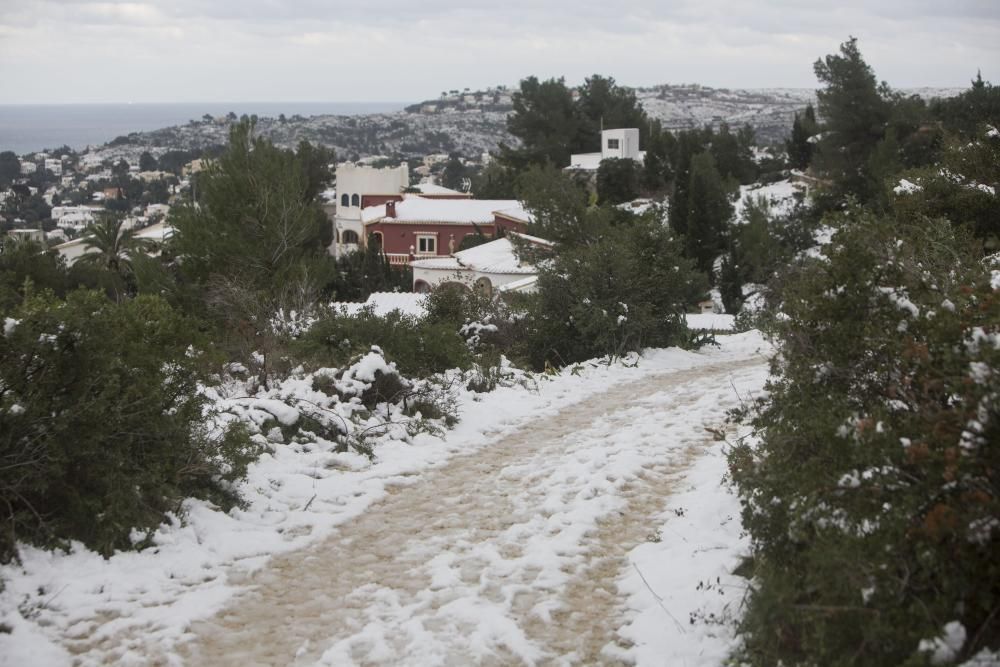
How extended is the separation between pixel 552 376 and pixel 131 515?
7885mm

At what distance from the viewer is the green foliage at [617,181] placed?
5544 centimetres

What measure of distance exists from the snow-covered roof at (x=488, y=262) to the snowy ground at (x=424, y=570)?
25008mm

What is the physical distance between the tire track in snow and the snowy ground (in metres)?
0.02

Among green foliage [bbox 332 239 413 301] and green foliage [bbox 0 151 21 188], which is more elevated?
green foliage [bbox 0 151 21 188]

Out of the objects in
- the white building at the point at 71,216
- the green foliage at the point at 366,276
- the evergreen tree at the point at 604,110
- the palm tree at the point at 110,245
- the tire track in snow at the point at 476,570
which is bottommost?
the white building at the point at 71,216

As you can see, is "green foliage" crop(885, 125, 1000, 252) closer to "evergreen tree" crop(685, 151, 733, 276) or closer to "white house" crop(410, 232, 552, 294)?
"white house" crop(410, 232, 552, 294)

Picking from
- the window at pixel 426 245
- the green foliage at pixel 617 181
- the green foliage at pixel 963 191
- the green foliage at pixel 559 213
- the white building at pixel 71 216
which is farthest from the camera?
the white building at pixel 71 216

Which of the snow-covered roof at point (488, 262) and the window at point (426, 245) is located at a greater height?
the snow-covered roof at point (488, 262)

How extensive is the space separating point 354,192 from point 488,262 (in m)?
28.5

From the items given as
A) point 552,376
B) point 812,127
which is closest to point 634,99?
point 812,127

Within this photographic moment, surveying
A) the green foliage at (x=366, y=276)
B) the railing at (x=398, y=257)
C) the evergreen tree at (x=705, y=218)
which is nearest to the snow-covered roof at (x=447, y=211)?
the railing at (x=398, y=257)

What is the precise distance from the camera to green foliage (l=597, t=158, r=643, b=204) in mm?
55438

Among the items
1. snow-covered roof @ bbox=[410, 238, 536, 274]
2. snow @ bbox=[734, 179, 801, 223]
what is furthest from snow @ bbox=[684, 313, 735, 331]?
snow @ bbox=[734, 179, 801, 223]

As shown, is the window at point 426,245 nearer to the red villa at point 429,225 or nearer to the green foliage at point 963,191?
the red villa at point 429,225
